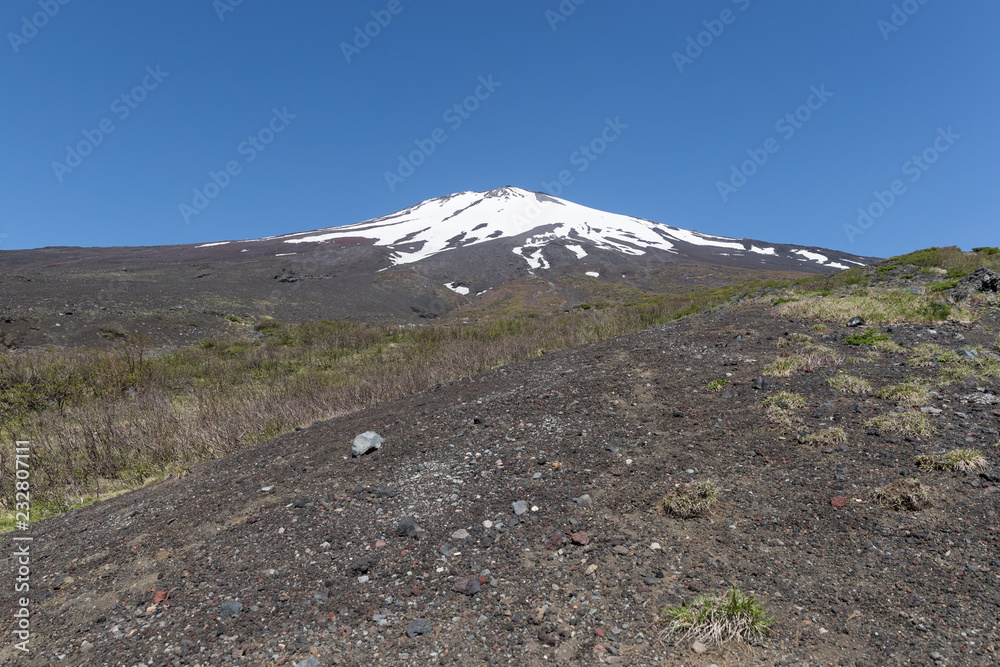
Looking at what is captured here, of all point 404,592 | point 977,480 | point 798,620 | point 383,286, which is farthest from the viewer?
point 383,286

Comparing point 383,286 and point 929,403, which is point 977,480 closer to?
point 929,403

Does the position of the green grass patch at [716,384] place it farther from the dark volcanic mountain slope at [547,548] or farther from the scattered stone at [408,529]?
the scattered stone at [408,529]

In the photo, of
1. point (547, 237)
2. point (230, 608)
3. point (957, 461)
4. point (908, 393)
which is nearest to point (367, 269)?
point (547, 237)

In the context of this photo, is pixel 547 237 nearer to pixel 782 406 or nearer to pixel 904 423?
pixel 782 406

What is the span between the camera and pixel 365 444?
5.79 meters

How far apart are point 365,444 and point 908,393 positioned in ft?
19.9

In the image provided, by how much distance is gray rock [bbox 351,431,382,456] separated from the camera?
572 centimetres

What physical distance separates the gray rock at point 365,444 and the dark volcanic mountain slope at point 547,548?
0.14 meters

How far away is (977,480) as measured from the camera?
152 inches

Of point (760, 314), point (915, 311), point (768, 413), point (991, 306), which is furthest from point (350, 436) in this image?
point (991, 306)

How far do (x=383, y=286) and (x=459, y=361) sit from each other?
32457mm

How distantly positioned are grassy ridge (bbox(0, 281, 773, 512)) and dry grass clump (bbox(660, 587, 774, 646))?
655cm

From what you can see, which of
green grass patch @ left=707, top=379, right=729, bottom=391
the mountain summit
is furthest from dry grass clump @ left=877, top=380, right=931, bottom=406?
the mountain summit

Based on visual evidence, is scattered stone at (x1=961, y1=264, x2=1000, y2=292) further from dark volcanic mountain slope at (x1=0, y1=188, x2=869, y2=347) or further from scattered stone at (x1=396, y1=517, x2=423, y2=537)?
dark volcanic mountain slope at (x1=0, y1=188, x2=869, y2=347)
